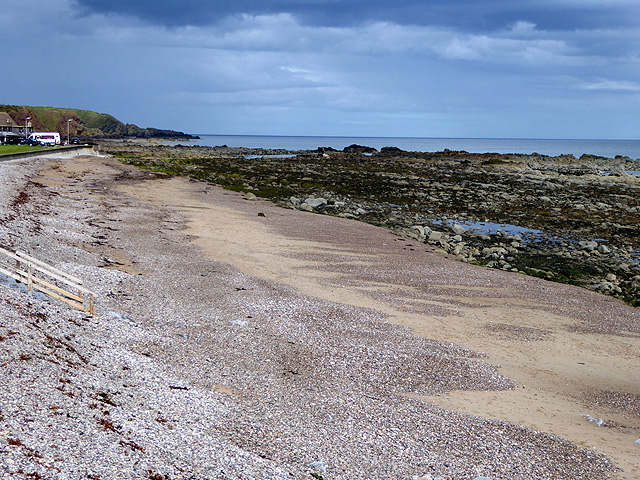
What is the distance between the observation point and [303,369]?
13.0m

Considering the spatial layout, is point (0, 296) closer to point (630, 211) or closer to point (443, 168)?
point (630, 211)

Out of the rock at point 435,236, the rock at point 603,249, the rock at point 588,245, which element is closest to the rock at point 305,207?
the rock at point 435,236

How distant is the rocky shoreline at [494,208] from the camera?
28.0 m

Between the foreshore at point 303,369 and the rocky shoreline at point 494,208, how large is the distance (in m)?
4.53

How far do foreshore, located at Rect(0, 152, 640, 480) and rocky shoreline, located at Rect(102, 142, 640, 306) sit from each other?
14.9 ft

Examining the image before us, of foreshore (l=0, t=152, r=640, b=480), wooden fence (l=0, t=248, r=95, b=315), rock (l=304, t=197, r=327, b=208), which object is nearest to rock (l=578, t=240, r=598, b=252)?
foreshore (l=0, t=152, r=640, b=480)

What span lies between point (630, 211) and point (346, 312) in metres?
36.8

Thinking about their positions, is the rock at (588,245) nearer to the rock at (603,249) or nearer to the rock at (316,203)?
the rock at (603,249)

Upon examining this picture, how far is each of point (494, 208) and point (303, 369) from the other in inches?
1434

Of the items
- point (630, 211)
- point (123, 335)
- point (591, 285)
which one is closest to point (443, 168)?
point (630, 211)

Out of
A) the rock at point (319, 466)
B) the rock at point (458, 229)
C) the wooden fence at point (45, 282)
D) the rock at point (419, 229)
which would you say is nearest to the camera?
the rock at point (319, 466)

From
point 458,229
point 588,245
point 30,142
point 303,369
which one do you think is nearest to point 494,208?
point 458,229

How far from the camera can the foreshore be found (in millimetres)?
8438

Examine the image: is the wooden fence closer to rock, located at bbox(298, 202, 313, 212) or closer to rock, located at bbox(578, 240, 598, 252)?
rock, located at bbox(578, 240, 598, 252)
